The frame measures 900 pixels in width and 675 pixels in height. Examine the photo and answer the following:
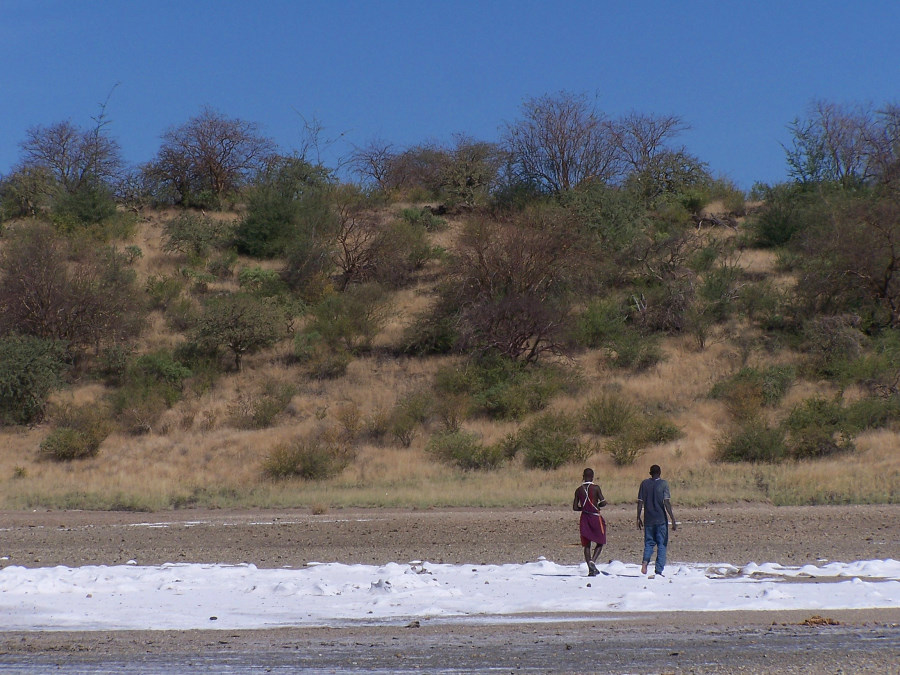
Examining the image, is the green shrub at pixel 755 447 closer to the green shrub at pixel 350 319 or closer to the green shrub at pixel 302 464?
the green shrub at pixel 302 464

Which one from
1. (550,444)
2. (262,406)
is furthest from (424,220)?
(550,444)

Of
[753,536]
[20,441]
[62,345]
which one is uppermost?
[62,345]

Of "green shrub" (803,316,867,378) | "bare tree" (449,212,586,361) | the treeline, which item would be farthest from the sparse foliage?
"green shrub" (803,316,867,378)

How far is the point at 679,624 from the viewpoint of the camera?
9594 millimetres

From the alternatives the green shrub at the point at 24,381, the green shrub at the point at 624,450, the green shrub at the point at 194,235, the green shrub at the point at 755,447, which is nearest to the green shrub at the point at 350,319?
the green shrub at the point at 24,381

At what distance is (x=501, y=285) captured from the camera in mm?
37594

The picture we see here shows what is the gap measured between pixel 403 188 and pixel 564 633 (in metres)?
52.8

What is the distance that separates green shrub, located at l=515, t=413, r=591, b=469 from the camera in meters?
26.9

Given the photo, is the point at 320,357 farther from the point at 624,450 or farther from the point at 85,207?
the point at 85,207

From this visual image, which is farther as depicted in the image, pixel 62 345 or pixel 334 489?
pixel 62 345

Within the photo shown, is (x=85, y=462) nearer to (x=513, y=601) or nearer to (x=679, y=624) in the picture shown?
(x=513, y=601)

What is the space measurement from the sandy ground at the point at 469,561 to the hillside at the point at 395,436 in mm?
2023

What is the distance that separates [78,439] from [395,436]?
1059 cm

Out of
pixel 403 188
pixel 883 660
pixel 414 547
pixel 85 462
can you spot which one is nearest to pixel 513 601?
pixel 883 660
